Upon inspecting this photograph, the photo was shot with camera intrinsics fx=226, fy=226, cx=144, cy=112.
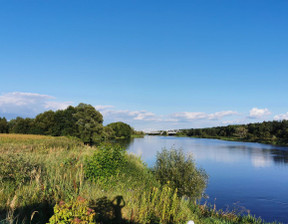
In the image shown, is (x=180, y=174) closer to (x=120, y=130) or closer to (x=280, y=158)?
(x=280, y=158)

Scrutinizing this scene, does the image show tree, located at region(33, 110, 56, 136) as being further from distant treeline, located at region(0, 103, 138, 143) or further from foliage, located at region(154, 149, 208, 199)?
foliage, located at region(154, 149, 208, 199)

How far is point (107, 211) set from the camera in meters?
7.29

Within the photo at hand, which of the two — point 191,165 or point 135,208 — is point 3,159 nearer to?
point 135,208

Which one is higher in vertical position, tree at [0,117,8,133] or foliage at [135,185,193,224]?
tree at [0,117,8,133]

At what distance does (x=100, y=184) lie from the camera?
1092 cm

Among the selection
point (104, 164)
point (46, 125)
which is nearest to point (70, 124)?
point (46, 125)

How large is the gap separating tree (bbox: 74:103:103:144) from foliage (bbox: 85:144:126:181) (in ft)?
158

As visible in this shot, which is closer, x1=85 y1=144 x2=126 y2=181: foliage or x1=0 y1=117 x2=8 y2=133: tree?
x1=85 y1=144 x2=126 y2=181: foliage

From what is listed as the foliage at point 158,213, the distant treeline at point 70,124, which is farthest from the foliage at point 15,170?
the distant treeline at point 70,124

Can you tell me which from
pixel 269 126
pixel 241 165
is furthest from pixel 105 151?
pixel 269 126

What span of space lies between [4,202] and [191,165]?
565 inches

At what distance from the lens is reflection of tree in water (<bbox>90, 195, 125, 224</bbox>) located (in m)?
7.05

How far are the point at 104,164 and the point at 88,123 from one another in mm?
49755

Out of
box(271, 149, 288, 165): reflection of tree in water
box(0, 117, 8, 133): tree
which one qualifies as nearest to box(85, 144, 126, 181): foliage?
box(271, 149, 288, 165): reflection of tree in water
